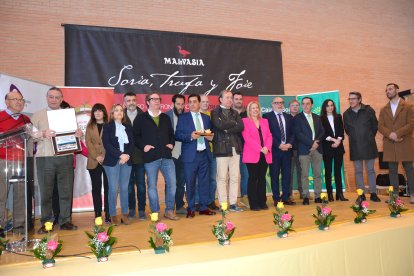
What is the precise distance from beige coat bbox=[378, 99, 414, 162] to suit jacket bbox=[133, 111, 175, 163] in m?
3.16

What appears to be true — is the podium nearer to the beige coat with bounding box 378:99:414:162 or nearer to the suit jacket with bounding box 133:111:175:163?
the suit jacket with bounding box 133:111:175:163

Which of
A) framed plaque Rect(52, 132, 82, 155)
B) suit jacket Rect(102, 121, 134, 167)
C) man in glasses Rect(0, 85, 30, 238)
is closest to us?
man in glasses Rect(0, 85, 30, 238)

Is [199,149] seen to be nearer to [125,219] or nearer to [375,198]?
[125,219]

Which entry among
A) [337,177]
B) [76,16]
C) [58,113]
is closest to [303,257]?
[58,113]

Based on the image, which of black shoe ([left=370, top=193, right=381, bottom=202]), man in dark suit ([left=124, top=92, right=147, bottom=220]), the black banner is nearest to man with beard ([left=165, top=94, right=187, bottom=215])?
man in dark suit ([left=124, top=92, right=147, bottom=220])

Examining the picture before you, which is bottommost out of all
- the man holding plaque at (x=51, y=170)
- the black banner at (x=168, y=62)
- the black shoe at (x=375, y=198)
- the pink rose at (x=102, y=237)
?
the black shoe at (x=375, y=198)

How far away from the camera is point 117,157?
4.03 m

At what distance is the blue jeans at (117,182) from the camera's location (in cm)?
407

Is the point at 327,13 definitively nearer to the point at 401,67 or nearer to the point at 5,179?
the point at 401,67

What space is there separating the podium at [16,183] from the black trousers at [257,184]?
2687 mm

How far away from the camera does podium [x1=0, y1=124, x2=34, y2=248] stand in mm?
2916

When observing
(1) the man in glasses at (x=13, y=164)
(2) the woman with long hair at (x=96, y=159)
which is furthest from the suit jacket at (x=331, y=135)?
(1) the man in glasses at (x=13, y=164)

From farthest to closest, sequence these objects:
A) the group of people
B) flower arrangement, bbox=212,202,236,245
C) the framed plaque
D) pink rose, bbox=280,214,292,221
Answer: the group of people < the framed plaque < pink rose, bbox=280,214,292,221 < flower arrangement, bbox=212,202,236,245

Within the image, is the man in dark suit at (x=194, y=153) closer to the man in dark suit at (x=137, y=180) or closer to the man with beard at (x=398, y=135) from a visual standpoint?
the man in dark suit at (x=137, y=180)
